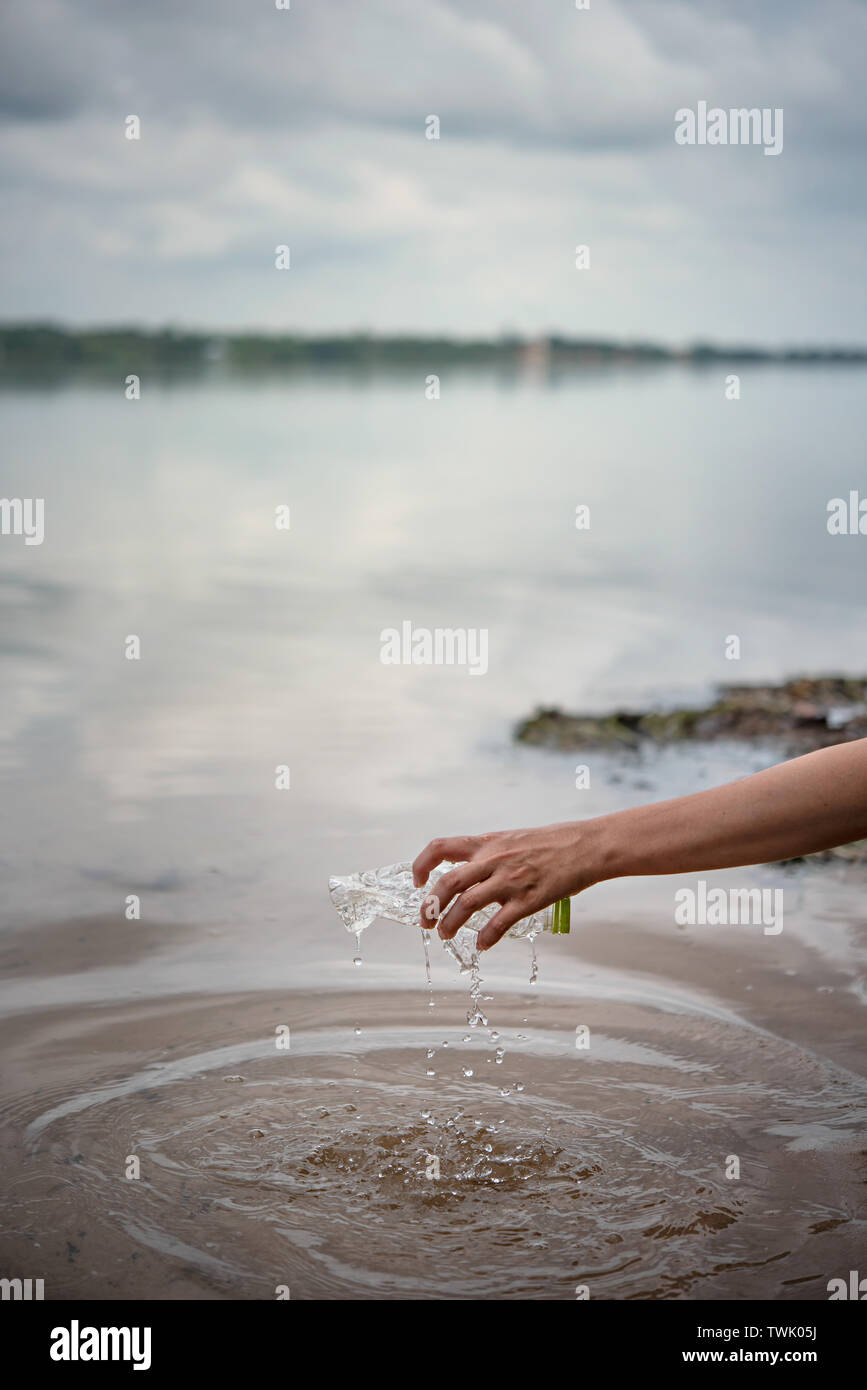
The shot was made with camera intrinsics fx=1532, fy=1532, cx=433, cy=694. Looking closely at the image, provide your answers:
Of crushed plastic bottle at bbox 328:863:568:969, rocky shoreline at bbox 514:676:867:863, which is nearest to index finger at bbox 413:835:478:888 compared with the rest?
crushed plastic bottle at bbox 328:863:568:969

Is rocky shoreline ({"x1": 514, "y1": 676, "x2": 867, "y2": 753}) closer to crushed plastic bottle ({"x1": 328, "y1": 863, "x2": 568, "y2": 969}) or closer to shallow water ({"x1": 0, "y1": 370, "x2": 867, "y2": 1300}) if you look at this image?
shallow water ({"x1": 0, "y1": 370, "x2": 867, "y2": 1300})

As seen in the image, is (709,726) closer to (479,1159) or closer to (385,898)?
(479,1159)

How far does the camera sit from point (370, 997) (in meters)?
4.43

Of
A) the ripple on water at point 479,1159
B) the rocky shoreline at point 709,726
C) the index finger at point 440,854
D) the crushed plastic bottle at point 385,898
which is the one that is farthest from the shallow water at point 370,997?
the index finger at point 440,854

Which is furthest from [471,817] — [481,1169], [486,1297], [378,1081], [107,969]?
[486,1297]

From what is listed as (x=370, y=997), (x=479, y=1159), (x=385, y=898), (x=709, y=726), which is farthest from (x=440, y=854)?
(x=709, y=726)

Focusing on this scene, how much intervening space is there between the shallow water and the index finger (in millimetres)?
883

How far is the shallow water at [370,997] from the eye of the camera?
318cm

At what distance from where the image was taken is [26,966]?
4594 millimetres

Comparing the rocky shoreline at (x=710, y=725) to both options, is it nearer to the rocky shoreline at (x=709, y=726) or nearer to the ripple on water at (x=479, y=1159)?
the rocky shoreline at (x=709, y=726)

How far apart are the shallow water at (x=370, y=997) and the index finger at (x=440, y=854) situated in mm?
883

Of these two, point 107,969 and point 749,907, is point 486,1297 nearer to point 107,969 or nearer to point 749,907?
point 107,969

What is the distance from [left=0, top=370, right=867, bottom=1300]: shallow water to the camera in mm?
3178
